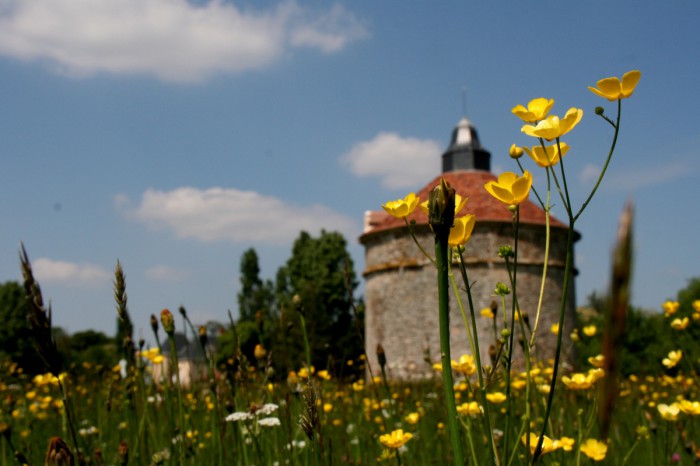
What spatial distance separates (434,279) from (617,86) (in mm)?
19501

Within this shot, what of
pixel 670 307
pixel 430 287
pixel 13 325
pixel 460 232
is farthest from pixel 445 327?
pixel 13 325

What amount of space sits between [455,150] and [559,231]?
565 cm

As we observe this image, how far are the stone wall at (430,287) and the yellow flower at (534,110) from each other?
18.0 meters

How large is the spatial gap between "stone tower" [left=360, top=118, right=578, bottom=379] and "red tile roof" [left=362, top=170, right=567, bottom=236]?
37 millimetres

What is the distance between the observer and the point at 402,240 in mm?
20906

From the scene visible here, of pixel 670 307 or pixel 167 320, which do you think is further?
pixel 670 307

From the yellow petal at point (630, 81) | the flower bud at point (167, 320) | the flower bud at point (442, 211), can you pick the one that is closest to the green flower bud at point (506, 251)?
the yellow petal at point (630, 81)

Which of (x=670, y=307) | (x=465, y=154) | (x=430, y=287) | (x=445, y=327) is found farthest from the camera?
(x=465, y=154)

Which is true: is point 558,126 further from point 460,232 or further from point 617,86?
point 460,232

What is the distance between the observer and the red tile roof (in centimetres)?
2003

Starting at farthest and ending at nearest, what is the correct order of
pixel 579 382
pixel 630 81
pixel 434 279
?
pixel 434 279 < pixel 579 382 < pixel 630 81

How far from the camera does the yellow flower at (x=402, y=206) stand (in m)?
1.35

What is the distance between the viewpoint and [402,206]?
1346 mm

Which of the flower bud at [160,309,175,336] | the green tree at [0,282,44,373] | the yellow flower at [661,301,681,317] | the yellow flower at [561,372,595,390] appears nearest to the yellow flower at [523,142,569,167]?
the yellow flower at [561,372,595,390]
